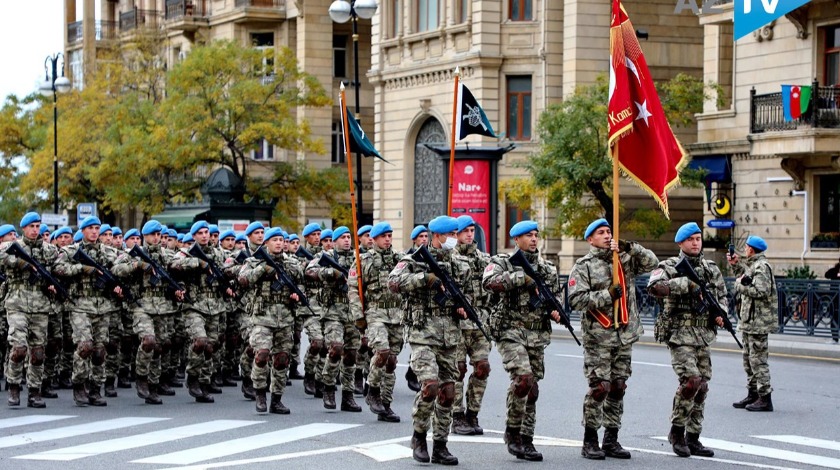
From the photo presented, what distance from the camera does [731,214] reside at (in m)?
38.7

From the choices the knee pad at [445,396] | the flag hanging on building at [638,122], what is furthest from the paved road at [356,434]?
the flag hanging on building at [638,122]

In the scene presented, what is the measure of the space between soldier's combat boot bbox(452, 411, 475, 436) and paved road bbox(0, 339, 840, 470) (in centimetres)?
22

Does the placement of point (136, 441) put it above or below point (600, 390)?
below

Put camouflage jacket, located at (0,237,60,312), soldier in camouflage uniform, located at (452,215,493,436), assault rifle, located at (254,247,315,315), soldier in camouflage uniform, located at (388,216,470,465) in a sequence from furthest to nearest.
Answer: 1. camouflage jacket, located at (0,237,60,312)
2. assault rifle, located at (254,247,315,315)
3. soldier in camouflage uniform, located at (452,215,493,436)
4. soldier in camouflage uniform, located at (388,216,470,465)

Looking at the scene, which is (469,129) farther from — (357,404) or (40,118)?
(40,118)

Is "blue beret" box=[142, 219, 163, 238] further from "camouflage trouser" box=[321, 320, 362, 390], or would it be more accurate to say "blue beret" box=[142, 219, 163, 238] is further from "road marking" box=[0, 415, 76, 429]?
"road marking" box=[0, 415, 76, 429]

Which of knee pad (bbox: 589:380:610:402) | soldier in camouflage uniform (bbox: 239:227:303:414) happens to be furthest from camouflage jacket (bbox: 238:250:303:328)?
knee pad (bbox: 589:380:610:402)

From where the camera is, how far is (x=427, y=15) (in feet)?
169

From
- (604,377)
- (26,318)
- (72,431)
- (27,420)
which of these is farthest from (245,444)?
(26,318)

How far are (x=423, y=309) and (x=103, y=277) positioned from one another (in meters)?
6.05

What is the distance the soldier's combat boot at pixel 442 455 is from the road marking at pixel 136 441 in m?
2.90

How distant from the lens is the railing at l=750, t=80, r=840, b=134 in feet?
113

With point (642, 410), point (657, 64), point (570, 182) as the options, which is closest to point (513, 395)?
point (642, 410)

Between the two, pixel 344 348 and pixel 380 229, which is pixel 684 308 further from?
pixel 344 348
